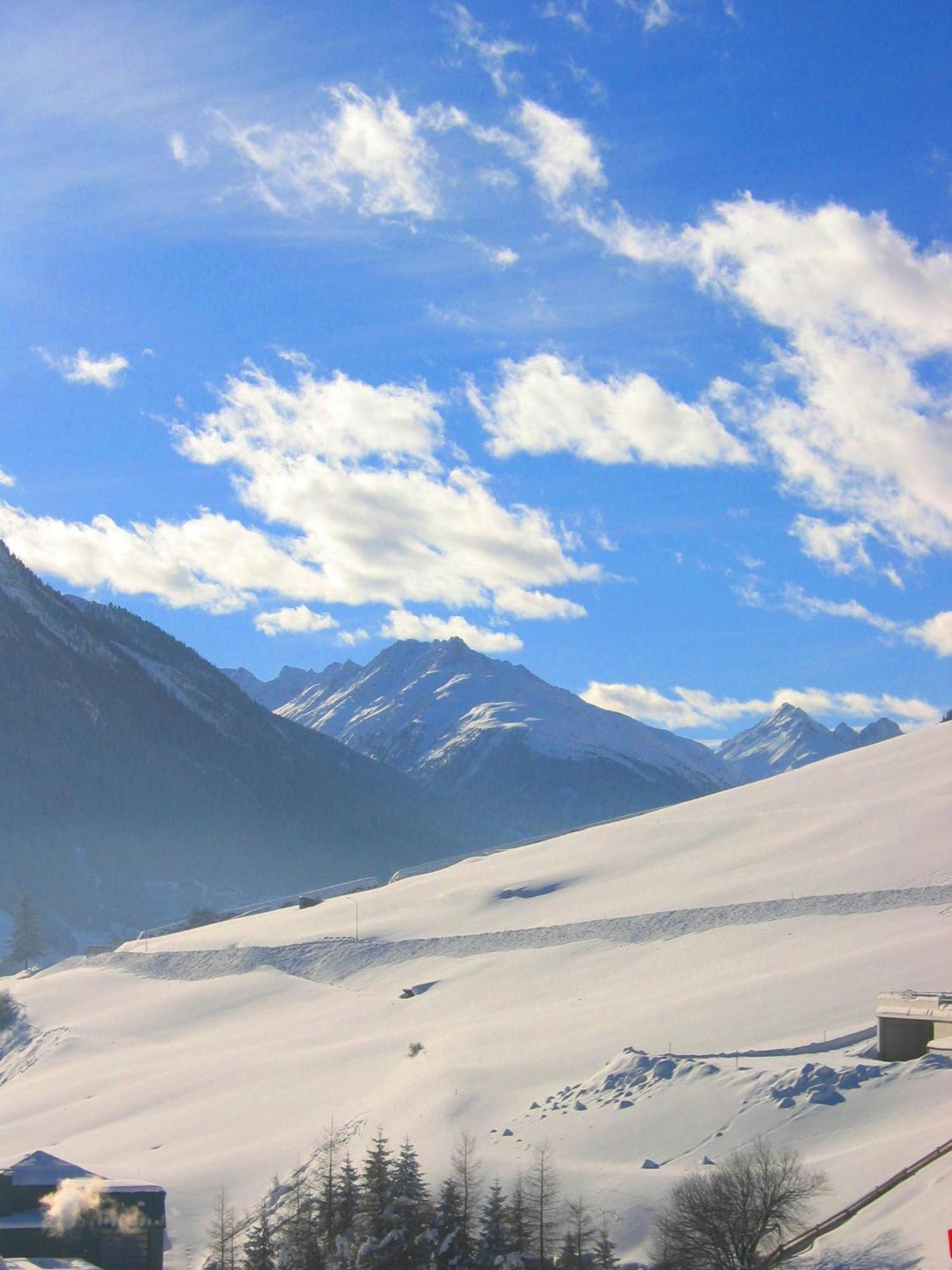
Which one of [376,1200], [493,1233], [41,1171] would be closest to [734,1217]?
[493,1233]

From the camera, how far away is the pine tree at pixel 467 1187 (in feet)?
107

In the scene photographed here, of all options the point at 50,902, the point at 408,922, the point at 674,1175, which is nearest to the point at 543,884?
the point at 408,922

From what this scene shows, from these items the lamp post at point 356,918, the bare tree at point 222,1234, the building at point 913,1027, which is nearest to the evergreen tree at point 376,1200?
the bare tree at point 222,1234

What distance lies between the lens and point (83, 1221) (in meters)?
38.4

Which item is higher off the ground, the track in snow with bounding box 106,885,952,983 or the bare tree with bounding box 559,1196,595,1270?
the track in snow with bounding box 106,885,952,983

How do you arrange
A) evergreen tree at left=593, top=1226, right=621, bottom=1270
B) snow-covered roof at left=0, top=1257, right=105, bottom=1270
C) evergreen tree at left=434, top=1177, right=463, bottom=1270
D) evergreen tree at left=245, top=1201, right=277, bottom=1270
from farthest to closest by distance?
evergreen tree at left=245, top=1201, right=277, bottom=1270, snow-covered roof at left=0, top=1257, right=105, bottom=1270, evergreen tree at left=434, top=1177, right=463, bottom=1270, evergreen tree at left=593, top=1226, right=621, bottom=1270

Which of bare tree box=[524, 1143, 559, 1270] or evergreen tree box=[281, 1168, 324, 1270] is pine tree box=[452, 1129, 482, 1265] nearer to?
bare tree box=[524, 1143, 559, 1270]

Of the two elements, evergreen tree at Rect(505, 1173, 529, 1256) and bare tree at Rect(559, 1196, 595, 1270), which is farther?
evergreen tree at Rect(505, 1173, 529, 1256)

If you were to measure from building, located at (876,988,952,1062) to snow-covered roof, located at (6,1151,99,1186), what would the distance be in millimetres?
23116

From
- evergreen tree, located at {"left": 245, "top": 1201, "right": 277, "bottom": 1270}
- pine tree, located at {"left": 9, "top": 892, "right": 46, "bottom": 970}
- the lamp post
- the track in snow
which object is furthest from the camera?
pine tree, located at {"left": 9, "top": 892, "right": 46, "bottom": 970}

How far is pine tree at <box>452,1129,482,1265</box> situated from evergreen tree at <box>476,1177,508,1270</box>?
0.23 meters

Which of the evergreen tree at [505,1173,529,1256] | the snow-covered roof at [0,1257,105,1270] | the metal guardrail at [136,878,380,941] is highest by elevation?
the metal guardrail at [136,878,380,941]

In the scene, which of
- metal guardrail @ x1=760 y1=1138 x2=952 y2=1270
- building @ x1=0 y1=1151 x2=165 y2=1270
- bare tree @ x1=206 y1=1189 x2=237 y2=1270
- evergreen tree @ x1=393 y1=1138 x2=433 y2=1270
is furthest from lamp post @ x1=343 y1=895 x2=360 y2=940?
metal guardrail @ x1=760 y1=1138 x2=952 y2=1270

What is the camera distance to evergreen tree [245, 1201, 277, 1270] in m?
34.4
